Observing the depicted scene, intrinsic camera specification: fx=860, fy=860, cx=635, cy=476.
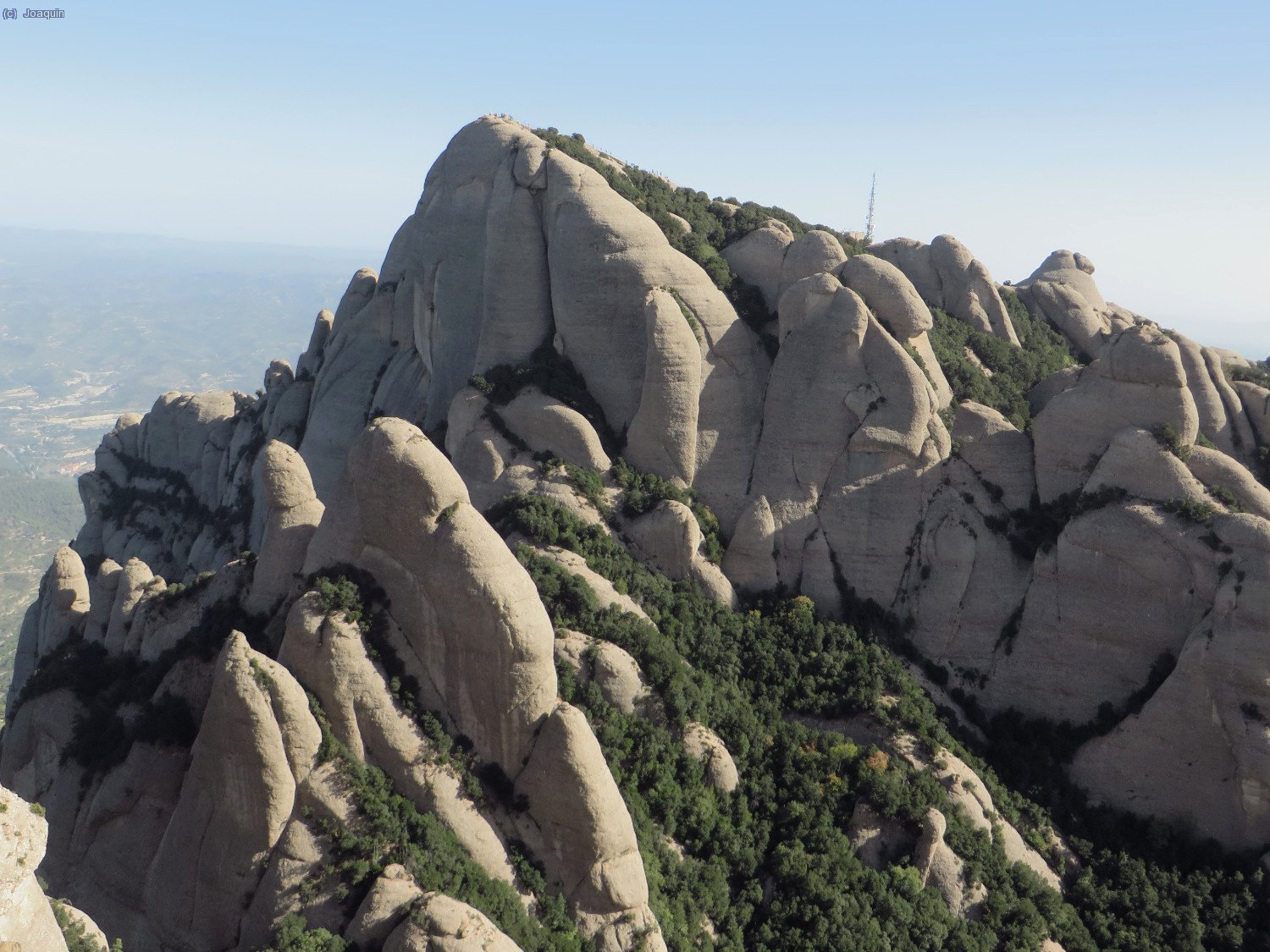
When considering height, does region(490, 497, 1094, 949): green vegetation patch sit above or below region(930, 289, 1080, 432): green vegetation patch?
below

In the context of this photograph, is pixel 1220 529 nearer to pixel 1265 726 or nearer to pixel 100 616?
pixel 1265 726

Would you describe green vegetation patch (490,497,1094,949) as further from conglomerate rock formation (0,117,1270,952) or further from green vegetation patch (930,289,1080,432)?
green vegetation patch (930,289,1080,432)

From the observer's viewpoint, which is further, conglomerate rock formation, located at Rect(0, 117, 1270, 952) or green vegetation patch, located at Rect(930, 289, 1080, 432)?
green vegetation patch, located at Rect(930, 289, 1080, 432)

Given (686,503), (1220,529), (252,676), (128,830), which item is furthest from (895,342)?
(128,830)

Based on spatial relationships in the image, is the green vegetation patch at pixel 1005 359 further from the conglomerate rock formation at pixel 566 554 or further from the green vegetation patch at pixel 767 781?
the green vegetation patch at pixel 767 781

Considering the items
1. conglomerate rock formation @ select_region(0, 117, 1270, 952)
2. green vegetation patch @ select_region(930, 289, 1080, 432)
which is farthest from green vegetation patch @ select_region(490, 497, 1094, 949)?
green vegetation patch @ select_region(930, 289, 1080, 432)

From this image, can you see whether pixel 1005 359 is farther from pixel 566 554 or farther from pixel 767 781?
pixel 767 781

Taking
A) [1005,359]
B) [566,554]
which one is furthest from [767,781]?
[1005,359]

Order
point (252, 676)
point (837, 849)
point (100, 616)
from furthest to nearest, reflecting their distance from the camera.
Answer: point (100, 616), point (837, 849), point (252, 676)
